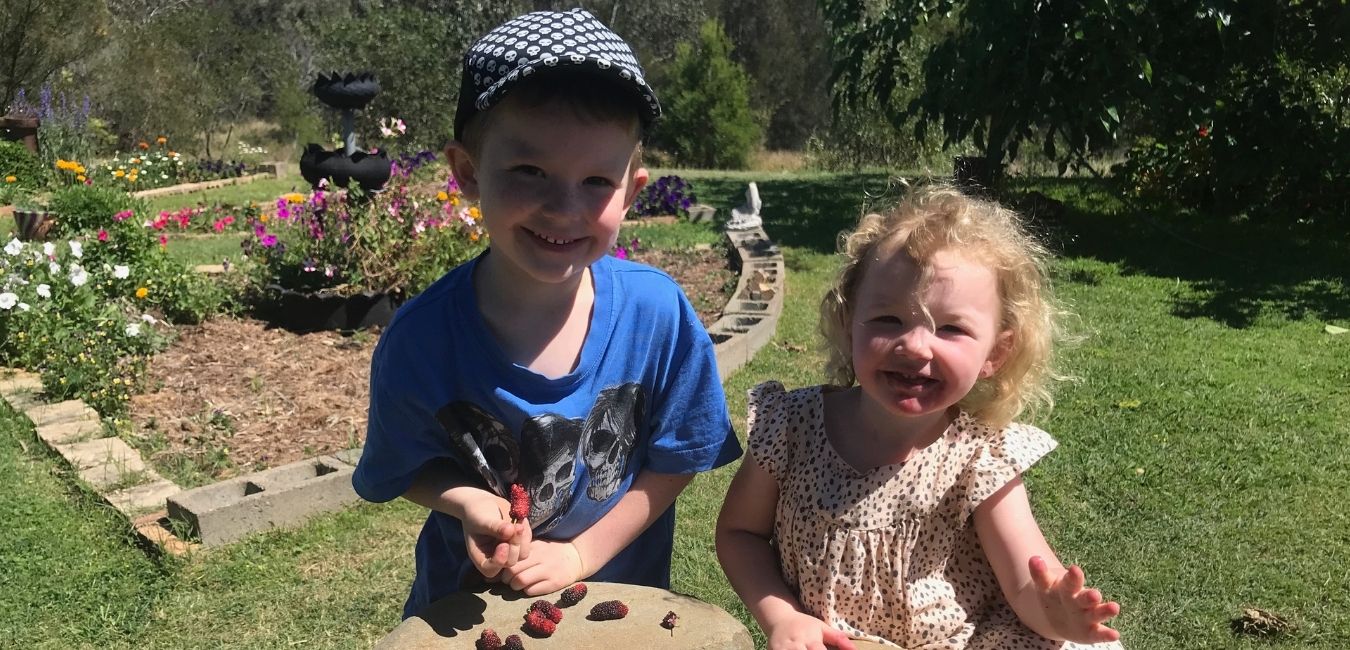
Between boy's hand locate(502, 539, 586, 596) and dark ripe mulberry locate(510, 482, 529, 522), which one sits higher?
dark ripe mulberry locate(510, 482, 529, 522)

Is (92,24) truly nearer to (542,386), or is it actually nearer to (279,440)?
(279,440)

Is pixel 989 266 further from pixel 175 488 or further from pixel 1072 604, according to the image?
pixel 175 488

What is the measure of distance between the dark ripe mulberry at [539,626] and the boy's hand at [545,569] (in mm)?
92

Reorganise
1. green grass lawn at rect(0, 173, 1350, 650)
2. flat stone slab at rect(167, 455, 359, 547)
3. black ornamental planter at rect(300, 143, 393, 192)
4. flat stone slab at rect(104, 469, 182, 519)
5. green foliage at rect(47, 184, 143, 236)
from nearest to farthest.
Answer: green grass lawn at rect(0, 173, 1350, 650) → flat stone slab at rect(167, 455, 359, 547) → flat stone slab at rect(104, 469, 182, 519) → black ornamental planter at rect(300, 143, 393, 192) → green foliage at rect(47, 184, 143, 236)

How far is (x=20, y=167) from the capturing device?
12133 mm

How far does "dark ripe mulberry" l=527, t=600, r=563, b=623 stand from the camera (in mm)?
1452

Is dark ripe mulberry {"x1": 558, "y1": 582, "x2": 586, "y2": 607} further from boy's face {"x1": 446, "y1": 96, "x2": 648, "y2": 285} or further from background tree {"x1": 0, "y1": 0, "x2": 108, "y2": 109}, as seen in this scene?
background tree {"x1": 0, "y1": 0, "x2": 108, "y2": 109}

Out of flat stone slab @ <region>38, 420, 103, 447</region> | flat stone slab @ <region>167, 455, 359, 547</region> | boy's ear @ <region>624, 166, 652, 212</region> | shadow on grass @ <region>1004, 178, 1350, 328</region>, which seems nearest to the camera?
boy's ear @ <region>624, 166, 652, 212</region>

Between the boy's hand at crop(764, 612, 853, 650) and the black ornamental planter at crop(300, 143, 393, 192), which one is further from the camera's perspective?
the black ornamental planter at crop(300, 143, 393, 192)

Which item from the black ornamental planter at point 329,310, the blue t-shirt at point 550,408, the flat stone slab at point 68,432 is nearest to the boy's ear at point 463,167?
the blue t-shirt at point 550,408

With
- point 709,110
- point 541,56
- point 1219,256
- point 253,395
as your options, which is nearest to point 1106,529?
point 541,56

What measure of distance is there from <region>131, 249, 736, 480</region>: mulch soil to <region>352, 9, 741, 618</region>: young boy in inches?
105

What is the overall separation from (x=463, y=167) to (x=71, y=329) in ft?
14.4

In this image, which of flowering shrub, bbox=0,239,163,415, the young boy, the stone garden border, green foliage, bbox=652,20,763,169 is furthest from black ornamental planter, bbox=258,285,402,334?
green foliage, bbox=652,20,763,169
